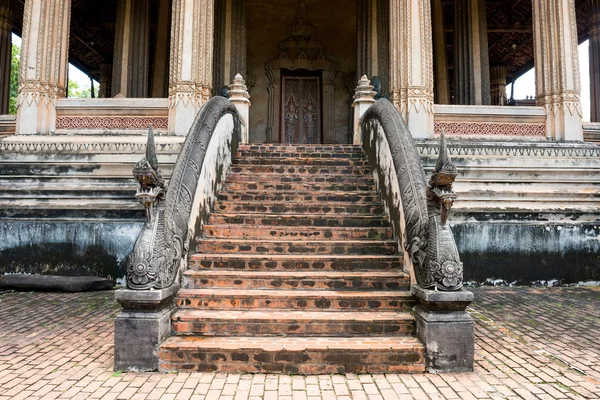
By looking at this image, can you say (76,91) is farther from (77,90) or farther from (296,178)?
(296,178)

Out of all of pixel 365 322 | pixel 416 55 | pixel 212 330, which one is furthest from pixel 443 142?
pixel 416 55

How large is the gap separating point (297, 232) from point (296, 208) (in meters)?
0.66

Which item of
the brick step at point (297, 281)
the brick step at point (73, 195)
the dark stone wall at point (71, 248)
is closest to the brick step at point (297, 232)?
the brick step at point (297, 281)

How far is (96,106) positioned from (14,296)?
458 centimetres

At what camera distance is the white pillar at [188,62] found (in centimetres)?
898

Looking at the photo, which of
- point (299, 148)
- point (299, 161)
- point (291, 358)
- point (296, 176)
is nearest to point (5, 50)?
point (299, 148)

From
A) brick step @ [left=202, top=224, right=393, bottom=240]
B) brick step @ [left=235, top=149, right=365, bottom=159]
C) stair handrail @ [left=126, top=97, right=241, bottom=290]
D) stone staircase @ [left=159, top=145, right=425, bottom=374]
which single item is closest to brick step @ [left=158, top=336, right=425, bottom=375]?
stone staircase @ [left=159, top=145, right=425, bottom=374]

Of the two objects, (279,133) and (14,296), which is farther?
(279,133)

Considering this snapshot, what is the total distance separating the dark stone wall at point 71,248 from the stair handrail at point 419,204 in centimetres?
364

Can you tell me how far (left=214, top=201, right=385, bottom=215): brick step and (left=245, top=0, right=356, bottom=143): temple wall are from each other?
7.23m

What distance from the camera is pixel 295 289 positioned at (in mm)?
4398

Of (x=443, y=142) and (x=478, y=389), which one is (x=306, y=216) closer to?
(x=443, y=142)

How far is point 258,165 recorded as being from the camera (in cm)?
712

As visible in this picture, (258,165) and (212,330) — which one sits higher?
(258,165)
